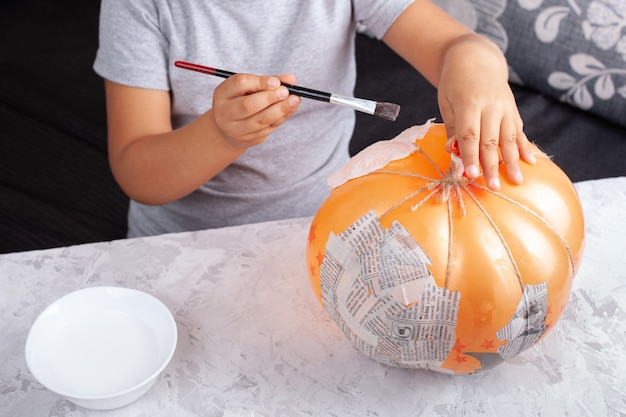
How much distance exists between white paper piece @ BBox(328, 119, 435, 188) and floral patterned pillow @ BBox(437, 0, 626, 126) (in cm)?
89

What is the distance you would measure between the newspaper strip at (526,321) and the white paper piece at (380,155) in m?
0.17

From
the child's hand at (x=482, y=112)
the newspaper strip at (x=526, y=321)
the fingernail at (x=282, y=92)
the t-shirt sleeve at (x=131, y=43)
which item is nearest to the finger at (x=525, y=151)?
the child's hand at (x=482, y=112)

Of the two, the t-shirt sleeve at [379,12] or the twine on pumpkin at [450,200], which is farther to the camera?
the t-shirt sleeve at [379,12]

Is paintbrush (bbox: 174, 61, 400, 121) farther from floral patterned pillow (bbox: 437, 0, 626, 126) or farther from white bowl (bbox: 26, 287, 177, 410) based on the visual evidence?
floral patterned pillow (bbox: 437, 0, 626, 126)

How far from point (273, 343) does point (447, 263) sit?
0.21 m

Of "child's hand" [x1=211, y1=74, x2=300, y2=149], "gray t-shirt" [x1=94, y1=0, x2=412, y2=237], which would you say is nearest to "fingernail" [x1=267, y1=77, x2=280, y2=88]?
"child's hand" [x1=211, y1=74, x2=300, y2=149]

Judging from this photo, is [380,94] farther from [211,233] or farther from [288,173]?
[211,233]

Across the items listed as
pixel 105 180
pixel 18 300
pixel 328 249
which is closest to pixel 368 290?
pixel 328 249

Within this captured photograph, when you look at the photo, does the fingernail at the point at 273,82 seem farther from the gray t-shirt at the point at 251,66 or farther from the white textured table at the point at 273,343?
the gray t-shirt at the point at 251,66

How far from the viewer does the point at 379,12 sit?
96cm

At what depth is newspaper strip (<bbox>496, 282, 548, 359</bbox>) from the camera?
0.58 metres

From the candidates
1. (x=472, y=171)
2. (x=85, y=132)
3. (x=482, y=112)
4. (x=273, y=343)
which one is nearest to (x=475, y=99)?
(x=482, y=112)

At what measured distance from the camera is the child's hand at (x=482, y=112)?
0.62 m

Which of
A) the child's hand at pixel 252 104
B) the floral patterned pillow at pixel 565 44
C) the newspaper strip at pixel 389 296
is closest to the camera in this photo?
the newspaper strip at pixel 389 296
